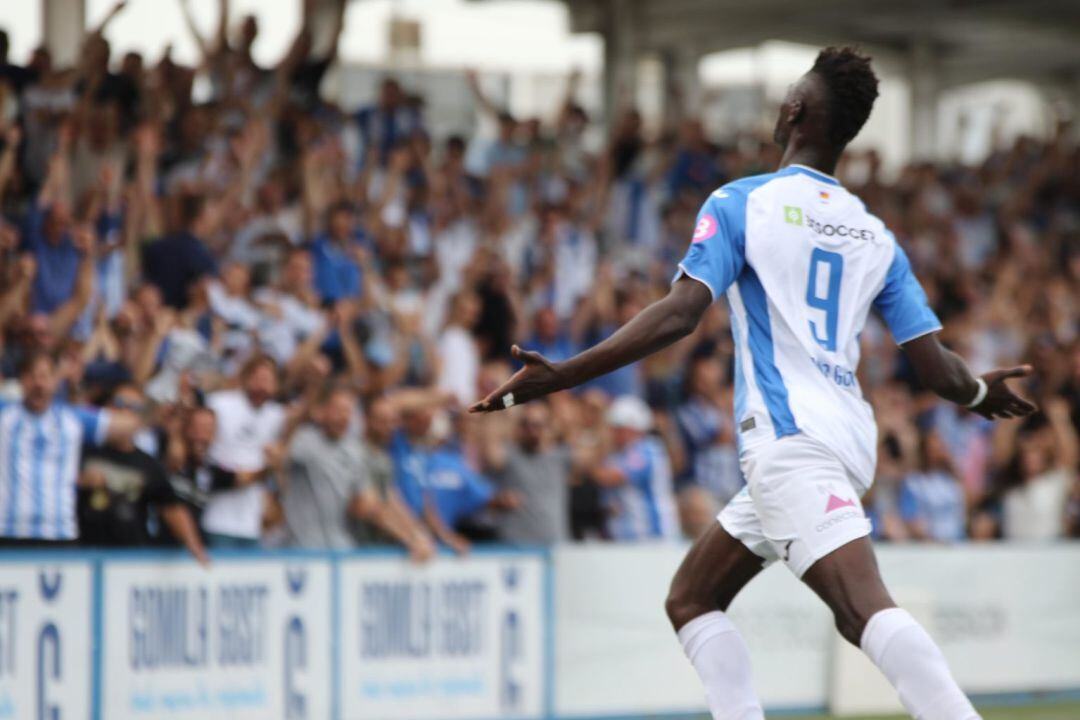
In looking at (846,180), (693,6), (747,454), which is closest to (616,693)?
(747,454)

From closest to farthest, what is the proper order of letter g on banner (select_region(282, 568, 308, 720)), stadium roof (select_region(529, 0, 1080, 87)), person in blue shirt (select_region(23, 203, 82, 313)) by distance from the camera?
1. letter g on banner (select_region(282, 568, 308, 720))
2. person in blue shirt (select_region(23, 203, 82, 313))
3. stadium roof (select_region(529, 0, 1080, 87))

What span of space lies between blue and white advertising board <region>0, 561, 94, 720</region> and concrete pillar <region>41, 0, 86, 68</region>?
614 cm

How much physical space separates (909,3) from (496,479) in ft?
41.9

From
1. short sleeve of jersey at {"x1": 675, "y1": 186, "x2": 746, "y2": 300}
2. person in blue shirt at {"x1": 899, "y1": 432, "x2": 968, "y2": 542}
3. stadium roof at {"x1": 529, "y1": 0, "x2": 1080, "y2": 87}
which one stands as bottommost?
person in blue shirt at {"x1": 899, "y1": 432, "x2": 968, "y2": 542}

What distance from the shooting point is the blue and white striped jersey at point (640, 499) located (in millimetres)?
12977

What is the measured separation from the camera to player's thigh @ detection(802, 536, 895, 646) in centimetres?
531

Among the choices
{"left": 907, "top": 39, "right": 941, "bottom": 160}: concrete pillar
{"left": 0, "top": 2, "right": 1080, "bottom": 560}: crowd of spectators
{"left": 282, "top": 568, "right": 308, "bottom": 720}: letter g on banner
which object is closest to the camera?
{"left": 0, "top": 2, "right": 1080, "bottom": 560}: crowd of spectators

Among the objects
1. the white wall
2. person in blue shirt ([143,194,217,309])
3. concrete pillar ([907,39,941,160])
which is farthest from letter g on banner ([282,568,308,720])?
concrete pillar ([907,39,941,160])

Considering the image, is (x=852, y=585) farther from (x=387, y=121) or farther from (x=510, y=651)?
(x=387, y=121)

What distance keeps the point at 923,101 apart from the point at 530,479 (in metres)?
14.3

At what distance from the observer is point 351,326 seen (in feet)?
43.3

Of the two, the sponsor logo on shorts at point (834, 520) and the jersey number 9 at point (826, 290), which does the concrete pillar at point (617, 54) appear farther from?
the sponsor logo on shorts at point (834, 520)

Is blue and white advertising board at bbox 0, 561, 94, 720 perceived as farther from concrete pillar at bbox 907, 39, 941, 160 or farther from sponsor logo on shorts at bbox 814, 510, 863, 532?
concrete pillar at bbox 907, 39, 941, 160

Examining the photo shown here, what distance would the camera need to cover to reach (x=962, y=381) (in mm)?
6035
